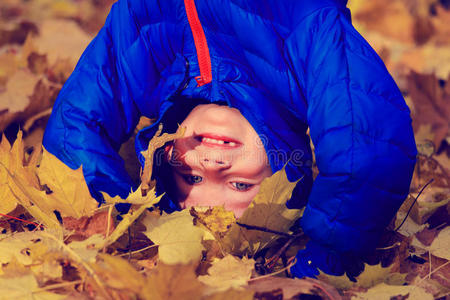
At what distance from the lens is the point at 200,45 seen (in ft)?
4.44

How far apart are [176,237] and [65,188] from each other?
10.6 inches

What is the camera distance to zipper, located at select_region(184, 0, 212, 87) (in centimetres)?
134

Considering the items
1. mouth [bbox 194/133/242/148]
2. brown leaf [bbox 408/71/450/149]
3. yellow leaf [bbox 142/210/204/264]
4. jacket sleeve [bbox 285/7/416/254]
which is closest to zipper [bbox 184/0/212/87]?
mouth [bbox 194/133/242/148]

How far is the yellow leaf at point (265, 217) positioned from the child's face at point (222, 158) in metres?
0.15

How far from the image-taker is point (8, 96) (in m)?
1.91

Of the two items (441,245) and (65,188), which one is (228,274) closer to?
(65,188)

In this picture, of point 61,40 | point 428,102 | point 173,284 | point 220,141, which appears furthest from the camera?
point 61,40

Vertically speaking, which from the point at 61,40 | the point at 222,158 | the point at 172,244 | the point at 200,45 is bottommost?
the point at 172,244

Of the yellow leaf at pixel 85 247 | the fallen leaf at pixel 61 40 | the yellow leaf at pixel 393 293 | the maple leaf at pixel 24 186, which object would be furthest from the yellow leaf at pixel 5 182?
the fallen leaf at pixel 61 40

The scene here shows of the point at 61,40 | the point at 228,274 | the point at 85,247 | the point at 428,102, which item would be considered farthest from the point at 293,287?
the point at 61,40

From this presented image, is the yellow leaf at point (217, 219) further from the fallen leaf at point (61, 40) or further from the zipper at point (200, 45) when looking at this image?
the fallen leaf at point (61, 40)

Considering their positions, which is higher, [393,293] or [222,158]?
[222,158]

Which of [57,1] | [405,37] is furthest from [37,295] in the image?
[57,1]

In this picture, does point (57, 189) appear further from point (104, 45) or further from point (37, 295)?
point (104, 45)
